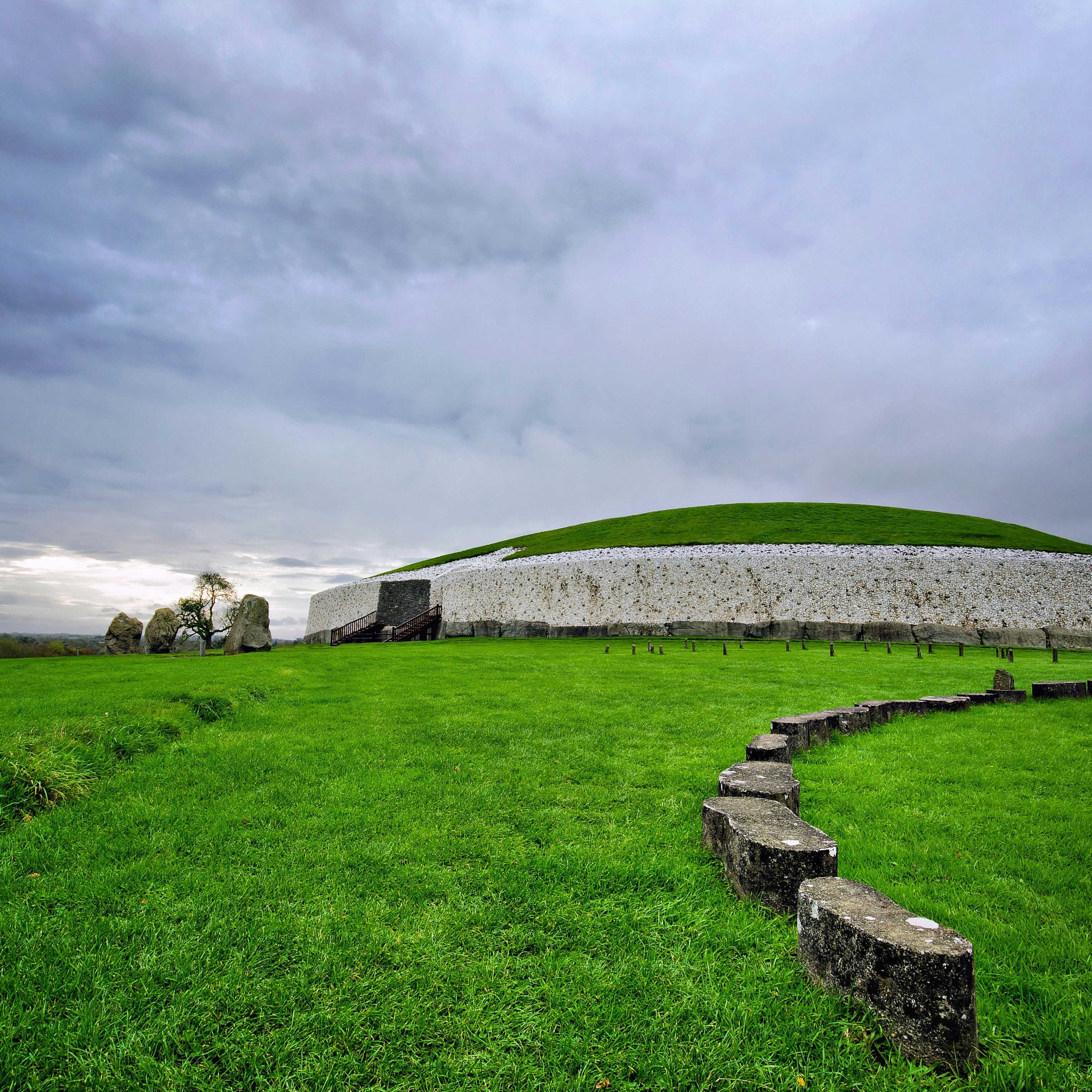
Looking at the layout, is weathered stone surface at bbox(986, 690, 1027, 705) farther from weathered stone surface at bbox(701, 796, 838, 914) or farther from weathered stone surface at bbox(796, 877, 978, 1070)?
weathered stone surface at bbox(796, 877, 978, 1070)

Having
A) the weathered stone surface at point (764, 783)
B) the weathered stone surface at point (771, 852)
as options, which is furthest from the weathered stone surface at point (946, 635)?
the weathered stone surface at point (771, 852)

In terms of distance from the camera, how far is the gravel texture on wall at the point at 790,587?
30.8m

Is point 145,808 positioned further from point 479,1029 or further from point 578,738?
point 578,738

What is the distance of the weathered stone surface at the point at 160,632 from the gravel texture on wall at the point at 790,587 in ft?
52.6

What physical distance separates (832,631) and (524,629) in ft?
53.2

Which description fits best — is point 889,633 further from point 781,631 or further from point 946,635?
point 781,631

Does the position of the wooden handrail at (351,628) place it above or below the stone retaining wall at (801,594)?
below

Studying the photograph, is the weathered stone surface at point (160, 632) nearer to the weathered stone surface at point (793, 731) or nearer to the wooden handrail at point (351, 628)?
the wooden handrail at point (351, 628)

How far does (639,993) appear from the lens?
99.7 inches

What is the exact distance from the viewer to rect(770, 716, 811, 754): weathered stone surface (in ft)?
21.6

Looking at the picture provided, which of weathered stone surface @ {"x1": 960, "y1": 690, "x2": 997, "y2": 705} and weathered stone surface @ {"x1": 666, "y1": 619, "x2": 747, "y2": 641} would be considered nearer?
weathered stone surface @ {"x1": 960, "y1": 690, "x2": 997, "y2": 705}

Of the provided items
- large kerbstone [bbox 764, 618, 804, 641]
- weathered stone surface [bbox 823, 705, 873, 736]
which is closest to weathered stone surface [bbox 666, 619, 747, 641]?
large kerbstone [bbox 764, 618, 804, 641]

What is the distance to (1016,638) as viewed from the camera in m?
27.2

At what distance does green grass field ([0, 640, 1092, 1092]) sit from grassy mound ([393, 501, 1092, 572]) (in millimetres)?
35352
